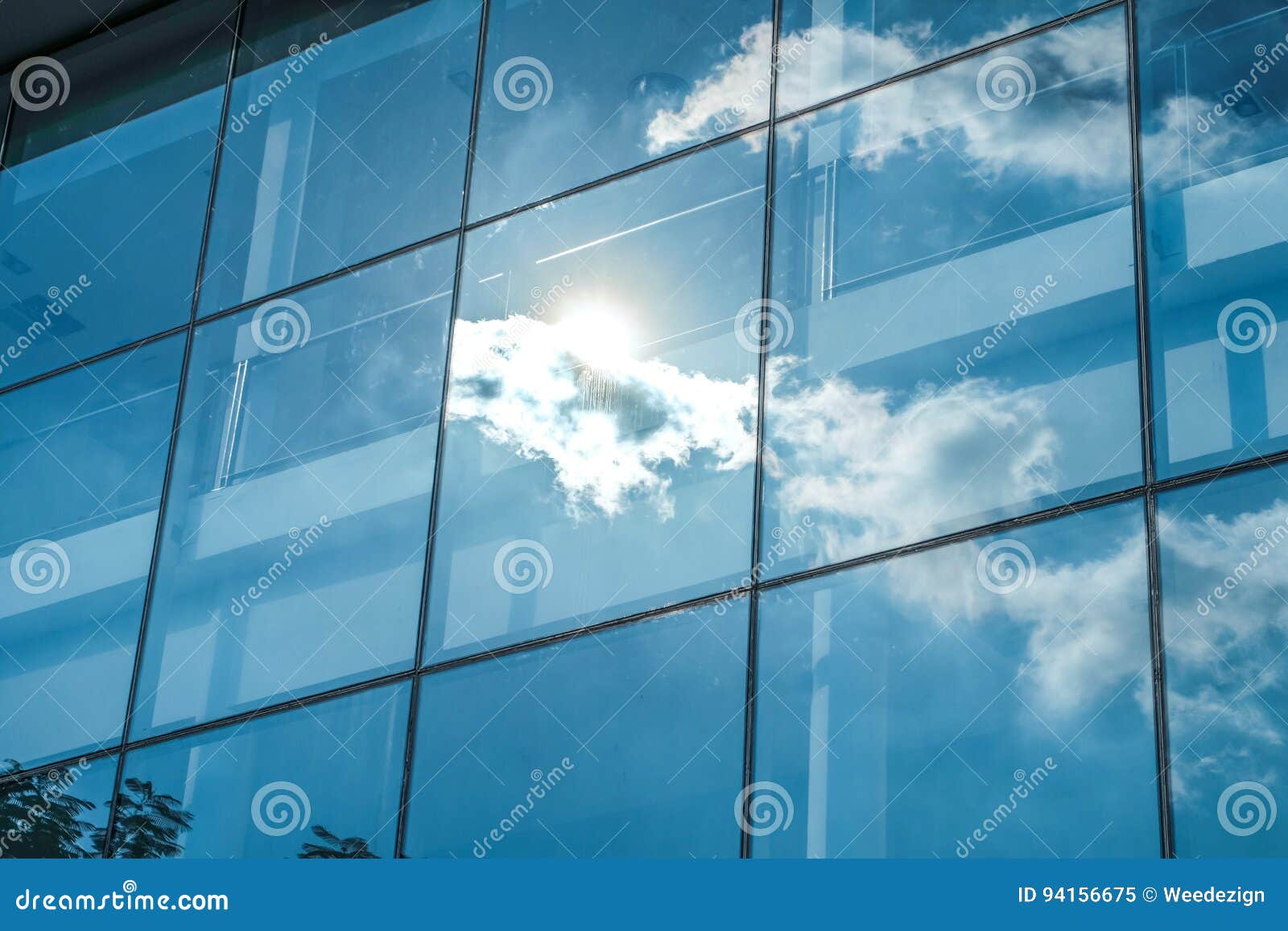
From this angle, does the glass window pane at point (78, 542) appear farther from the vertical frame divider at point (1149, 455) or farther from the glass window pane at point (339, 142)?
the vertical frame divider at point (1149, 455)

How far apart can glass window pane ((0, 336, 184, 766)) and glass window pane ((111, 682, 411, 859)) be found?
2.37 ft

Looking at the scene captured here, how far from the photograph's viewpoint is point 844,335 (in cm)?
978

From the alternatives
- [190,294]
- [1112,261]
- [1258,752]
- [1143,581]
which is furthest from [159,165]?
[1258,752]

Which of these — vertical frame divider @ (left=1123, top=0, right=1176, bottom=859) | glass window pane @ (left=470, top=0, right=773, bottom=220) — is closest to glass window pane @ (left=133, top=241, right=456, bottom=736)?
glass window pane @ (left=470, top=0, right=773, bottom=220)

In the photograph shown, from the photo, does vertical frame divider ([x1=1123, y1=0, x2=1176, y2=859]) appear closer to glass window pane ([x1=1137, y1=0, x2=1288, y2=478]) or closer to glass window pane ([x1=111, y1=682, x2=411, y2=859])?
glass window pane ([x1=1137, y1=0, x2=1288, y2=478])

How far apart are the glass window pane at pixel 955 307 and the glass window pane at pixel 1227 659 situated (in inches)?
21.2

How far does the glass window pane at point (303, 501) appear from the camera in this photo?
1095cm

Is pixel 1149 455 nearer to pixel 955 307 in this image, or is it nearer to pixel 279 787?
pixel 955 307

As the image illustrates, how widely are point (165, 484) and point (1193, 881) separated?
830 cm

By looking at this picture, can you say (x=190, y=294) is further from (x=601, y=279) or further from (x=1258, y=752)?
(x=1258, y=752)

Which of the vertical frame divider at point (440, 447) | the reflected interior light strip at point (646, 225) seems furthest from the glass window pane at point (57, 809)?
the reflected interior light strip at point (646, 225)

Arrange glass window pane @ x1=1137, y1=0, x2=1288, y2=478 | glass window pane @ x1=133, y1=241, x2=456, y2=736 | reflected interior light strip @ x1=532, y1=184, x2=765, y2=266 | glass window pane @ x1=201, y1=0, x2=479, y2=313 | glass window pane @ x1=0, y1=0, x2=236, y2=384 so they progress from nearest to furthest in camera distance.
Result: glass window pane @ x1=1137, y1=0, x2=1288, y2=478 < reflected interior light strip @ x1=532, y1=184, x2=765, y2=266 < glass window pane @ x1=133, y1=241, x2=456, y2=736 < glass window pane @ x1=201, y1=0, x2=479, y2=313 < glass window pane @ x1=0, y1=0, x2=236, y2=384

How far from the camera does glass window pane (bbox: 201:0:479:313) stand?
1219cm

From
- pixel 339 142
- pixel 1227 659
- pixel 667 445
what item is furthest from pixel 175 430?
pixel 1227 659
